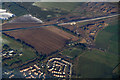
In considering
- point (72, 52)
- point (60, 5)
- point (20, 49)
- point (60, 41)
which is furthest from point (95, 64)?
point (60, 5)

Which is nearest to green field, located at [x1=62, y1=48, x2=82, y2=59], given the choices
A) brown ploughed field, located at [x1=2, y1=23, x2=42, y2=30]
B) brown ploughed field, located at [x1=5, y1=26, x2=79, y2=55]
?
brown ploughed field, located at [x1=5, y1=26, x2=79, y2=55]

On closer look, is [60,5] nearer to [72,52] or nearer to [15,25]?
[15,25]

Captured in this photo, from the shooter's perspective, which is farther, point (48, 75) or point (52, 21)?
point (52, 21)

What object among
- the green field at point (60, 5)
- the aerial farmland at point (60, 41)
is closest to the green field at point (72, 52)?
the aerial farmland at point (60, 41)

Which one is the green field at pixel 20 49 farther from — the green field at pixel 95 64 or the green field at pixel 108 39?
the green field at pixel 108 39

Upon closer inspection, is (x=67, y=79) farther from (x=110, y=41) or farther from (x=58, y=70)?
(x=110, y=41)

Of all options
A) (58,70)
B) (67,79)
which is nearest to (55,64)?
(58,70)

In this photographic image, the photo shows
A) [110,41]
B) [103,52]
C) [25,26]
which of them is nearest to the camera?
[103,52]

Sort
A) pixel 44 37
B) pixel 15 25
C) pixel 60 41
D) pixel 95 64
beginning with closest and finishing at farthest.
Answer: pixel 95 64, pixel 60 41, pixel 44 37, pixel 15 25
